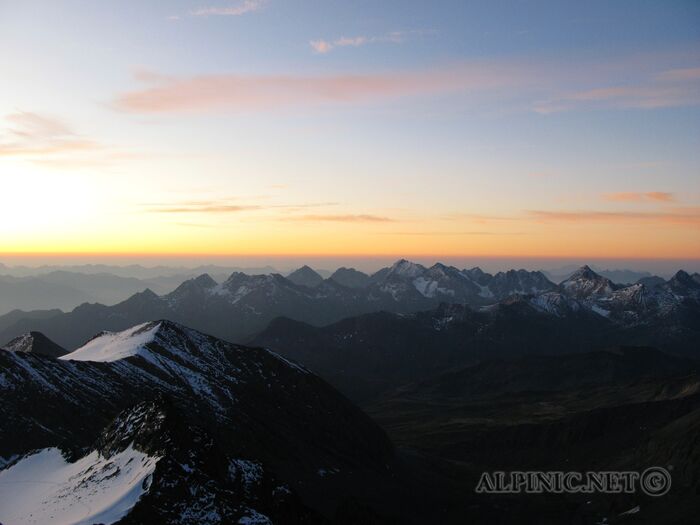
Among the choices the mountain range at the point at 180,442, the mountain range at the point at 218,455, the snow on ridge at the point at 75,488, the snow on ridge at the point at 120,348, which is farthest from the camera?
the snow on ridge at the point at 120,348

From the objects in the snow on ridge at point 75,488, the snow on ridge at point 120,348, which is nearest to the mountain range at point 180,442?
the snow on ridge at point 75,488

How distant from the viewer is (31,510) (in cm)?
7612

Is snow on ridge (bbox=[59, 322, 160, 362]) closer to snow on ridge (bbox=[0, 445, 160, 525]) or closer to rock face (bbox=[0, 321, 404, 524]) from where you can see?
rock face (bbox=[0, 321, 404, 524])

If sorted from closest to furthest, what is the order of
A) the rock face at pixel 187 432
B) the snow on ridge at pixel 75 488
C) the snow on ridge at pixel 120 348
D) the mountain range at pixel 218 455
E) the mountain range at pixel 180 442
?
the snow on ridge at pixel 75 488 → the mountain range at pixel 180 442 → the rock face at pixel 187 432 → the mountain range at pixel 218 455 → the snow on ridge at pixel 120 348

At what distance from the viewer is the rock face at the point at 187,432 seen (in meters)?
72.2

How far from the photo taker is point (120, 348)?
180625 mm

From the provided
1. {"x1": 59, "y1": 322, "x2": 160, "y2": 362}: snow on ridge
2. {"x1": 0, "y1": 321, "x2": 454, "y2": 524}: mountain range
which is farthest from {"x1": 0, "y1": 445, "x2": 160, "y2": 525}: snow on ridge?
{"x1": 59, "y1": 322, "x2": 160, "y2": 362}: snow on ridge

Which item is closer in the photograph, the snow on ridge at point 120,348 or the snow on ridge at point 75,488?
the snow on ridge at point 75,488

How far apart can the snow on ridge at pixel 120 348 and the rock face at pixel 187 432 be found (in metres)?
0.74

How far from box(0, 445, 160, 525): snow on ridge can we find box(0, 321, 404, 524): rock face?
311 mm

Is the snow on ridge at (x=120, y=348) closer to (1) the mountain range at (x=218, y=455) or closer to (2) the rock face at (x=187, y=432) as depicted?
(2) the rock face at (x=187, y=432)

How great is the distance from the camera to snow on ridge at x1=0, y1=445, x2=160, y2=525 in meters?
67.8

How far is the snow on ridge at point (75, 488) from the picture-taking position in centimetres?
6781

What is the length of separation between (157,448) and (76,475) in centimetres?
1756
